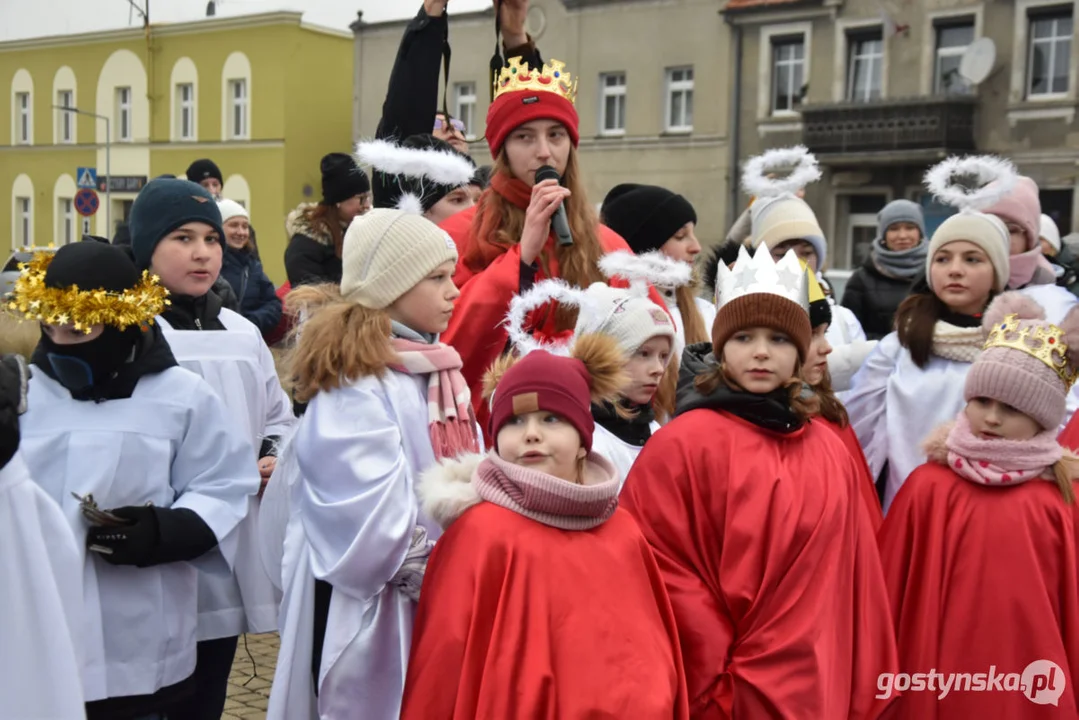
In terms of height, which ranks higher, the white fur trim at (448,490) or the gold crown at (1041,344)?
the gold crown at (1041,344)

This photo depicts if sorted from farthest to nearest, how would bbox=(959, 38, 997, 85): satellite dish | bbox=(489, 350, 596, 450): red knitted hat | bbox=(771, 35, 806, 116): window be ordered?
bbox=(771, 35, 806, 116): window → bbox=(959, 38, 997, 85): satellite dish → bbox=(489, 350, 596, 450): red knitted hat

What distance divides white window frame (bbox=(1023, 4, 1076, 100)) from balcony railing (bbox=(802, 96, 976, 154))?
4.03ft

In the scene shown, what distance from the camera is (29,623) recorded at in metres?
2.87

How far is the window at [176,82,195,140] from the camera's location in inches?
1478

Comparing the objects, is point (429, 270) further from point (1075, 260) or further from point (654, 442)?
point (1075, 260)

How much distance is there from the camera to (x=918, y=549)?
12.7 ft

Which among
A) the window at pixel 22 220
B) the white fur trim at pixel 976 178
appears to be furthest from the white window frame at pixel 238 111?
the white fur trim at pixel 976 178

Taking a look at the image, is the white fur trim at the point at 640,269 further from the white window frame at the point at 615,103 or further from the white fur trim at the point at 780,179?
the white window frame at the point at 615,103

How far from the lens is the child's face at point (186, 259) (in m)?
4.07

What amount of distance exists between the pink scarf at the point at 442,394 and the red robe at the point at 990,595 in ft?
4.99

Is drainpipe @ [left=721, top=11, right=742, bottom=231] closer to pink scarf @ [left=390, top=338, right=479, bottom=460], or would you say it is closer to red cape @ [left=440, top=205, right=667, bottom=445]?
red cape @ [left=440, top=205, right=667, bottom=445]

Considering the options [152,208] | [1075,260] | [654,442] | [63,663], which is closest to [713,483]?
[654,442]

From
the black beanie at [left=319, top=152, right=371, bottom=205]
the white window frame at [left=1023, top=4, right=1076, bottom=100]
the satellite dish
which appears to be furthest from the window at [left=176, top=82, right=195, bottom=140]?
the black beanie at [left=319, top=152, right=371, bottom=205]

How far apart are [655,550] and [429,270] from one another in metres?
1.02
